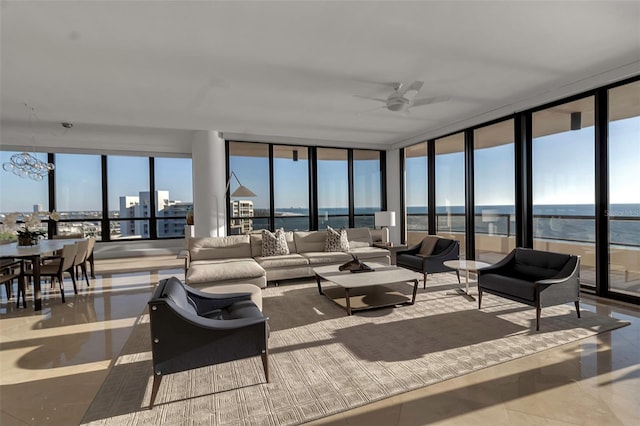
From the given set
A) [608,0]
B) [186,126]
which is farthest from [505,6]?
[186,126]

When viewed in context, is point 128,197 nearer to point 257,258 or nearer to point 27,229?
point 27,229

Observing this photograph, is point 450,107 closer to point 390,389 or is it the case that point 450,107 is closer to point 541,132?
point 541,132

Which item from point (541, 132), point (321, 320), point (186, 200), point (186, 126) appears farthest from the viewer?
point (186, 200)

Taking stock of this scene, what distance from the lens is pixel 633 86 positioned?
4320 millimetres

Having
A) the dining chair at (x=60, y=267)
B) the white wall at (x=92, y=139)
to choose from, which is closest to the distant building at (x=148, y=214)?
the white wall at (x=92, y=139)

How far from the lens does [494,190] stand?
6.32 meters

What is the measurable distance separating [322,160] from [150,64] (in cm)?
558

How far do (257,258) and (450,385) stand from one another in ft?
13.0

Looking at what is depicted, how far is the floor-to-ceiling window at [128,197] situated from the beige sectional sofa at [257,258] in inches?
205

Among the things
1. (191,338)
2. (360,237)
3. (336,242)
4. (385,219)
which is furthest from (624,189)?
(191,338)

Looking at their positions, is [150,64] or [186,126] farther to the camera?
[186,126]

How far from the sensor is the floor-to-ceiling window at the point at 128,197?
31.9ft

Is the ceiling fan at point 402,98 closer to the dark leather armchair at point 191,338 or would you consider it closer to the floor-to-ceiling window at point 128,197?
the dark leather armchair at point 191,338

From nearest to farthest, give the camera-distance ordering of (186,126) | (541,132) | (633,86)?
1. (633,86)
2. (541,132)
3. (186,126)
